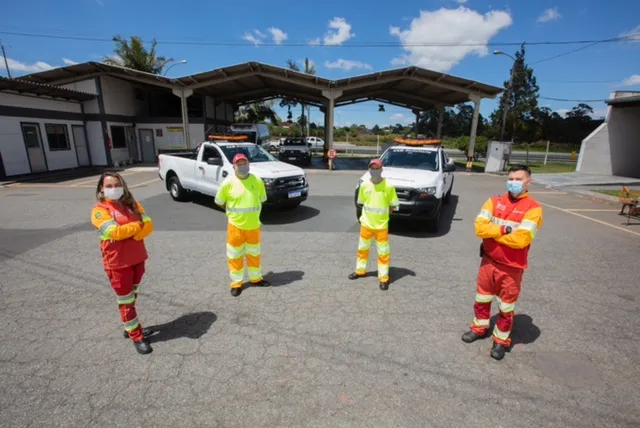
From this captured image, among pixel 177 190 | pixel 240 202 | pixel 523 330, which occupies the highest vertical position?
pixel 240 202

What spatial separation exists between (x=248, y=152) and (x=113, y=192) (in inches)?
257

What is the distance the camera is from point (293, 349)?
3262mm

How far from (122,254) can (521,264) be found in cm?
365

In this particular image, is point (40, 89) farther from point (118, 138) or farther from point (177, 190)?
point (177, 190)

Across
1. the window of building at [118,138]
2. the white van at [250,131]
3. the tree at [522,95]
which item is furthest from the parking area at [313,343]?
the tree at [522,95]

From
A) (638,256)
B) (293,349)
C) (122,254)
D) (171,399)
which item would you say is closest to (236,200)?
(122,254)

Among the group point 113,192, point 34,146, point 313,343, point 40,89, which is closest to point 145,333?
point 113,192

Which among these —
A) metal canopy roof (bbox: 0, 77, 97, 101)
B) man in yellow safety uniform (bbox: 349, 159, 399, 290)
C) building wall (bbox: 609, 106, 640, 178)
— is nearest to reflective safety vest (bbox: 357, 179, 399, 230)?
man in yellow safety uniform (bbox: 349, 159, 399, 290)

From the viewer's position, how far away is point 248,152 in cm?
938

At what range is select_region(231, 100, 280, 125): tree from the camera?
131 feet

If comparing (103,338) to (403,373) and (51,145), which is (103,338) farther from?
(51,145)

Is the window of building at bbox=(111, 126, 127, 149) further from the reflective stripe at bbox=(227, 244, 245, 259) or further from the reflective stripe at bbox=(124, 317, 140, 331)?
the reflective stripe at bbox=(124, 317, 140, 331)

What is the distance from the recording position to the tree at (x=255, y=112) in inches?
1576

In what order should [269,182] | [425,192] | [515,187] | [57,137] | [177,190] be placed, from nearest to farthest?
[515,187] < [425,192] < [269,182] < [177,190] < [57,137]
